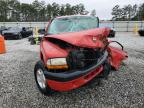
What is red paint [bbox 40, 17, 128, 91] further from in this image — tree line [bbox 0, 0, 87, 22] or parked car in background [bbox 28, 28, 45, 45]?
tree line [bbox 0, 0, 87, 22]

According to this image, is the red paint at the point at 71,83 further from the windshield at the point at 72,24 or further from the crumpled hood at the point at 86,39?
the windshield at the point at 72,24

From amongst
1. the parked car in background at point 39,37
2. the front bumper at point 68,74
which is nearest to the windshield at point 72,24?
the parked car in background at point 39,37

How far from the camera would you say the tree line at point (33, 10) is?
227 feet

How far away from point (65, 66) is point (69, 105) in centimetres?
76

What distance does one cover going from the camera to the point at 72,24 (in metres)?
6.13

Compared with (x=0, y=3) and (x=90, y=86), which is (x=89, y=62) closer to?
(x=90, y=86)

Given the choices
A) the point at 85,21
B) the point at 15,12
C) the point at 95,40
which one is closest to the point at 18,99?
the point at 95,40

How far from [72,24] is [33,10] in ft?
223

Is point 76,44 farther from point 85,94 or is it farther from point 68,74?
point 85,94

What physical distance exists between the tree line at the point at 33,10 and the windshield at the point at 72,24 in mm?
61556

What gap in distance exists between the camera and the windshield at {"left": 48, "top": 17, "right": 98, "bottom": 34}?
19.6 feet

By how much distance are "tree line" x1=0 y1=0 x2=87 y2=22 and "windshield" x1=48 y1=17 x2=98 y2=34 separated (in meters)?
61.6

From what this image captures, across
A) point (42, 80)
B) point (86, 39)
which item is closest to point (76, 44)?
point (86, 39)

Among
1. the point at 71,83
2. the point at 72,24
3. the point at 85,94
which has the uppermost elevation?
the point at 72,24
